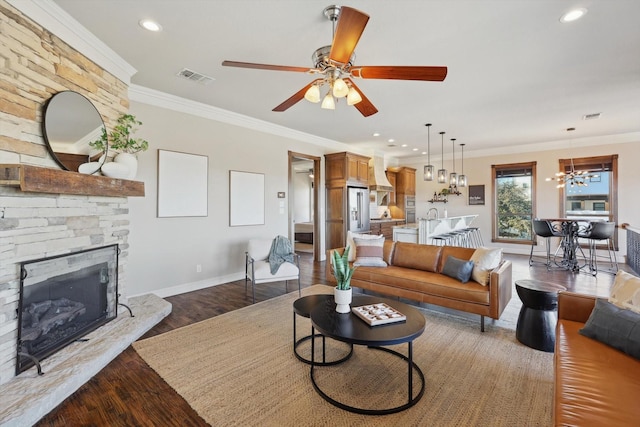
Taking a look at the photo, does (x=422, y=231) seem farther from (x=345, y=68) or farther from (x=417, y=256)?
(x=345, y=68)

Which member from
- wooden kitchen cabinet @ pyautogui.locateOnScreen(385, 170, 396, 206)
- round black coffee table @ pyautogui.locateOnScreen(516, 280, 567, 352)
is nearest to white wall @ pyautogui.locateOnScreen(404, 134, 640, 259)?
wooden kitchen cabinet @ pyautogui.locateOnScreen(385, 170, 396, 206)

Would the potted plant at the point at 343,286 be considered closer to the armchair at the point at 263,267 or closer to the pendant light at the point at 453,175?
the armchair at the point at 263,267

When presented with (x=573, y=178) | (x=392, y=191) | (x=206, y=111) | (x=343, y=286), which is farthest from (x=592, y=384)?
(x=392, y=191)

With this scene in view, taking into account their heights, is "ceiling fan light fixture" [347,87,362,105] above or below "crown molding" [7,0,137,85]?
below

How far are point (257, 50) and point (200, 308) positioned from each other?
3.11 meters

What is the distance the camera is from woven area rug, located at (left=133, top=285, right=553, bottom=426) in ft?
6.05

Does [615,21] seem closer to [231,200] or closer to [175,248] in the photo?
[231,200]

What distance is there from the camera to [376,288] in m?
3.85

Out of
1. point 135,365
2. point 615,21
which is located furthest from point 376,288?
point 615,21

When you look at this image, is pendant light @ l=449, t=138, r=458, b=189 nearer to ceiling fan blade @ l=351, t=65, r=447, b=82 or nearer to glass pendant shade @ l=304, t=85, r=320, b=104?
ceiling fan blade @ l=351, t=65, r=447, b=82

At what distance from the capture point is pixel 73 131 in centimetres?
255

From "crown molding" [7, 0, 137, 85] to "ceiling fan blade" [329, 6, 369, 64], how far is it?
91.3 inches

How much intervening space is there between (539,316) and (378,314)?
1.65 metres

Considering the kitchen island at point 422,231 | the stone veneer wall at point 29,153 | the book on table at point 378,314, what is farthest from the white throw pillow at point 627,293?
the stone veneer wall at point 29,153
